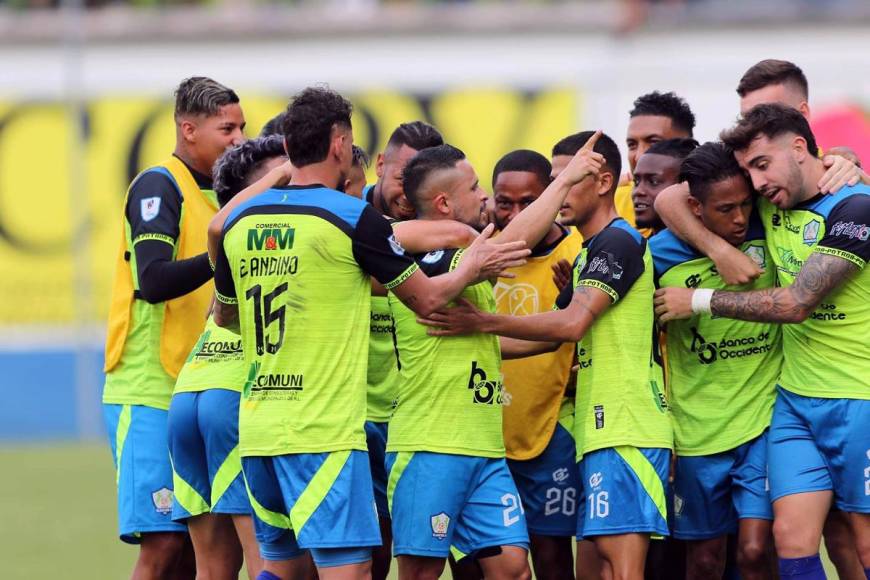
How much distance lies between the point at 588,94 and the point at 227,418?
1718cm

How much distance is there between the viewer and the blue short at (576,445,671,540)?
6.75 meters

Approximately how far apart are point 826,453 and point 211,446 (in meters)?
3.06

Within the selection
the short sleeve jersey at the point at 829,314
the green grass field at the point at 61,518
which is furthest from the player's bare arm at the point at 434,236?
the green grass field at the point at 61,518

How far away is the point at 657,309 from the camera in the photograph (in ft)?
23.4

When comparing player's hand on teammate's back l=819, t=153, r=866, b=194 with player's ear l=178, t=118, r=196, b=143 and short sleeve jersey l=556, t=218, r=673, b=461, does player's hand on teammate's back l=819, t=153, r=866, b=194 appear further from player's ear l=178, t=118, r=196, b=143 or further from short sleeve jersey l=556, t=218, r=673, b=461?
player's ear l=178, t=118, r=196, b=143

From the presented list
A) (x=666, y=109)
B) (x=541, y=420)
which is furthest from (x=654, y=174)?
(x=541, y=420)

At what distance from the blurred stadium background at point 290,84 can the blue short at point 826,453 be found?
16057 millimetres

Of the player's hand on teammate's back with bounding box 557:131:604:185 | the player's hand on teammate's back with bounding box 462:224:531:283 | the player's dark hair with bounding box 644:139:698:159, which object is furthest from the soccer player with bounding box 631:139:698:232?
the player's hand on teammate's back with bounding box 462:224:531:283

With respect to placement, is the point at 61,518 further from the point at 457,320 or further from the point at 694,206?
the point at 694,206

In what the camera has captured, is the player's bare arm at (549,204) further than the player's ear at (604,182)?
No

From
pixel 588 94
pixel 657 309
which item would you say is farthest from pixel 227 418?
pixel 588 94

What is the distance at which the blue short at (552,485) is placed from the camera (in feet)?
24.8

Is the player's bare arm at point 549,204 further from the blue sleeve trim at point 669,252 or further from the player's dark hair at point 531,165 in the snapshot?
the blue sleeve trim at point 669,252

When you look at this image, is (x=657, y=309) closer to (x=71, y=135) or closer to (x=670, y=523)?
(x=670, y=523)
